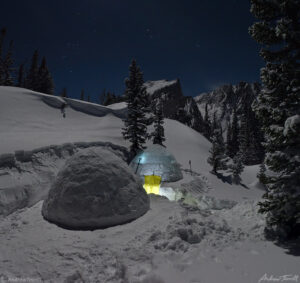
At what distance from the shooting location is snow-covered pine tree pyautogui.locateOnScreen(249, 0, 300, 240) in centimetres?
535

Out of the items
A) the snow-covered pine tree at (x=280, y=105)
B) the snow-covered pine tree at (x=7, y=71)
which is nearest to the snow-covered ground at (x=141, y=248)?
the snow-covered pine tree at (x=280, y=105)

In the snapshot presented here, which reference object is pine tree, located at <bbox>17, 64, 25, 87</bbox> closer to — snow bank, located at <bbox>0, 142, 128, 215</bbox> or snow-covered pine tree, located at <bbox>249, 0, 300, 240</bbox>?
snow bank, located at <bbox>0, 142, 128, 215</bbox>

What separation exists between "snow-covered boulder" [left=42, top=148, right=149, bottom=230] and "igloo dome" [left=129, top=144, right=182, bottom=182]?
1040 cm

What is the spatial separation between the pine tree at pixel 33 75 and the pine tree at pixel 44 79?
3.47ft

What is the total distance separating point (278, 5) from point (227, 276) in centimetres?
762

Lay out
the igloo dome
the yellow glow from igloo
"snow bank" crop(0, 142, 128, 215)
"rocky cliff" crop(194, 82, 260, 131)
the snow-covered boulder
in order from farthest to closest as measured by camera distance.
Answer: "rocky cliff" crop(194, 82, 260, 131) < the igloo dome < the yellow glow from igloo < "snow bank" crop(0, 142, 128, 215) < the snow-covered boulder

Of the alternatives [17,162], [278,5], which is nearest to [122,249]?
[278,5]

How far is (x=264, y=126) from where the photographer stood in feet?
20.1

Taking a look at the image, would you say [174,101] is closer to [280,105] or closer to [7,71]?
[7,71]

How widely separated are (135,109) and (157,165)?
25.4ft

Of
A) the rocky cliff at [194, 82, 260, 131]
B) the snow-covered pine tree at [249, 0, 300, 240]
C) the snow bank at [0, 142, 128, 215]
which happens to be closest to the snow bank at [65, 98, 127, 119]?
the snow bank at [0, 142, 128, 215]

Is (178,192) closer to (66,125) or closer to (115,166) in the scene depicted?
(115,166)

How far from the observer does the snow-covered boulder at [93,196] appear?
20.9 feet

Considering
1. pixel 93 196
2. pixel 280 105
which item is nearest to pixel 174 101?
pixel 280 105
